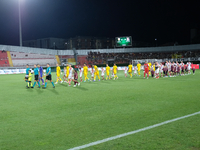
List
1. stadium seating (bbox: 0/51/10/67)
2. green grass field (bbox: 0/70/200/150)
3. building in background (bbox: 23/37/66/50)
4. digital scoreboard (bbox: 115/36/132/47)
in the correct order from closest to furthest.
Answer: green grass field (bbox: 0/70/200/150), stadium seating (bbox: 0/51/10/67), digital scoreboard (bbox: 115/36/132/47), building in background (bbox: 23/37/66/50)

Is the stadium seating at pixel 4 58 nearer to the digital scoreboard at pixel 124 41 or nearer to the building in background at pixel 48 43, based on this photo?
the digital scoreboard at pixel 124 41

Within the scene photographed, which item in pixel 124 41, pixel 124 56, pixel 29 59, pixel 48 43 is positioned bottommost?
pixel 29 59

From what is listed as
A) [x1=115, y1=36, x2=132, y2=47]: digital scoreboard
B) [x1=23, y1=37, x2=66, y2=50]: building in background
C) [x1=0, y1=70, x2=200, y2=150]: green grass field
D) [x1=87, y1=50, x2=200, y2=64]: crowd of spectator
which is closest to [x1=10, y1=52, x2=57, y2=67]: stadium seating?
[x1=87, y1=50, x2=200, y2=64]: crowd of spectator

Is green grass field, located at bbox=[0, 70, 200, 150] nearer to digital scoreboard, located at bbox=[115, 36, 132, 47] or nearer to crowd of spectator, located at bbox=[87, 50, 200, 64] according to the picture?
digital scoreboard, located at bbox=[115, 36, 132, 47]

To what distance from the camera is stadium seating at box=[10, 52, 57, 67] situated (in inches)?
2263

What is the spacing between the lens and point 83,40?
349ft

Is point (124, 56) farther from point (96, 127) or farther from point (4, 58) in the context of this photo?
point (96, 127)

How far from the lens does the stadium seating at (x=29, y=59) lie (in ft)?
189

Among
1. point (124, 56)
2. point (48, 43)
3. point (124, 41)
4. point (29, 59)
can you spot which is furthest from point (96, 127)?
point (48, 43)

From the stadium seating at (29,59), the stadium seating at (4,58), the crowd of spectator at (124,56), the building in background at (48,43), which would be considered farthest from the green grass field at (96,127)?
the building in background at (48,43)

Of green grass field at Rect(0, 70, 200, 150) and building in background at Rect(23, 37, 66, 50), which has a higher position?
building in background at Rect(23, 37, 66, 50)

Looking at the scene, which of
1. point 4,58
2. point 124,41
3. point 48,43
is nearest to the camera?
point 4,58

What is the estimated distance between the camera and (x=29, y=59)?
202 feet

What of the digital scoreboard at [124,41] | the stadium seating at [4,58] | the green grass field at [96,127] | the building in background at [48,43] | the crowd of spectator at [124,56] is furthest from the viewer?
the building in background at [48,43]
